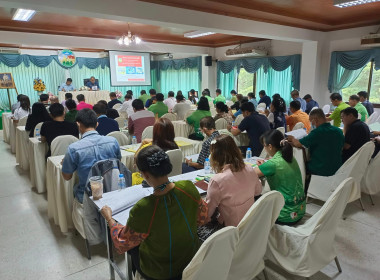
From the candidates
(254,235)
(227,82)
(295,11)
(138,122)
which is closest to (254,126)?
(138,122)

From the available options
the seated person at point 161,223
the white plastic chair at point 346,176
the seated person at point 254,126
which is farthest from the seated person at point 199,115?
the seated person at point 161,223

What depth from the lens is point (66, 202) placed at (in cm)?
276

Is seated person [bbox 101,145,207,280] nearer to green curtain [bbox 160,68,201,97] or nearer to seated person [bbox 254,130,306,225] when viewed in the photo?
seated person [bbox 254,130,306,225]

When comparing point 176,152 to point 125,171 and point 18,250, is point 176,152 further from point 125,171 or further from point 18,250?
point 18,250

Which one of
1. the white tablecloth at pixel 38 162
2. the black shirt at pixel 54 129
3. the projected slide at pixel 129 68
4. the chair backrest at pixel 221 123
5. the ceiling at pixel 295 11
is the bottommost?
the white tablecloth at pixel 38 162

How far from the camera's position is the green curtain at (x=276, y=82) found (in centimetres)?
854

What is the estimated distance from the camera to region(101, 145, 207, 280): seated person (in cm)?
128

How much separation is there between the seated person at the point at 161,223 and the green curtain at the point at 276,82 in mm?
7998

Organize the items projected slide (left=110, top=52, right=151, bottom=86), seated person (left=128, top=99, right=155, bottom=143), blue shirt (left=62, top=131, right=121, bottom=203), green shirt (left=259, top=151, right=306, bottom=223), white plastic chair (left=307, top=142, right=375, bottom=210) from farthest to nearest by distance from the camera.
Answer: projected slide (left=110, top=52, right=151, bottom=86), seated person (left=128, top=99, right=155, bottom=143), white plastic chair (left=307, top=142, right=375, bottom=210), blue shirt (left=62, top=131, right=121, bottom=203), green shirt (left=259, top=151, right=306, bottom=223)

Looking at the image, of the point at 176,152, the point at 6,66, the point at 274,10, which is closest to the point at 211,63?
the point at 274,10

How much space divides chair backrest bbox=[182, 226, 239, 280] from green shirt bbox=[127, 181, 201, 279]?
16 centimetres

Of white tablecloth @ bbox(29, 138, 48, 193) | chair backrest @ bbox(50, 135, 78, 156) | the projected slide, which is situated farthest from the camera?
the projected slide

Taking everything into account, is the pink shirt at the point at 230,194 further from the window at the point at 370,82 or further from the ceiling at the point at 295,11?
the window at the point at 370,82

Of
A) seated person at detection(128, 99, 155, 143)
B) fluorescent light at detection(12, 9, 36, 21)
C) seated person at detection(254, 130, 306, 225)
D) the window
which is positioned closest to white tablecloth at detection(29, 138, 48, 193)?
seated person at detection(128, 99, 155, 143)
